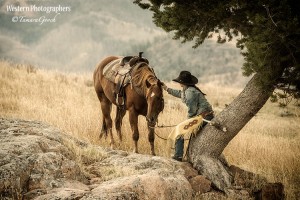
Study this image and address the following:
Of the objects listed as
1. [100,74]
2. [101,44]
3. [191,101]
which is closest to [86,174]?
[191,101]

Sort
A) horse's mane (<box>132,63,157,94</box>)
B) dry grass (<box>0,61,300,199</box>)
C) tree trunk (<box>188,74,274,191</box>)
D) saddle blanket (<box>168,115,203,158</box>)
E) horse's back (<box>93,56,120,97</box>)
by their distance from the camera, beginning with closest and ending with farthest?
tree trunk (<box>188,74,274,191</box>) < saddle blanket (<box>168,115,203,158</box>) < horse's mane (<box>132,63,157,94</box>) < dry grass (<box>0,61,300,199</box>) < horse's back (<box>93,56,120,97</box>)

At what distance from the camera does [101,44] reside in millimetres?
131875

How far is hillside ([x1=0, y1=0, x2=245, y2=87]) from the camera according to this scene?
66312mm

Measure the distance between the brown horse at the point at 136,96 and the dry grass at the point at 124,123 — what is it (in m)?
0.66

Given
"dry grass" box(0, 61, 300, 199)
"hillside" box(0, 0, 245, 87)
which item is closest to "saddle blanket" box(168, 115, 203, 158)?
"dry grass" box(0, 61, 300, 199)

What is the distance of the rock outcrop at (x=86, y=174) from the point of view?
3.50 m

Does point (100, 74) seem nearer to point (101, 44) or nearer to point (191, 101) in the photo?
point (191, 101)

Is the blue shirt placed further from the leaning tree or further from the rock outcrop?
the rock outcrop

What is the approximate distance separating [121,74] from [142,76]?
2.59 ft

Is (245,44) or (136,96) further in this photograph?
(136,96)

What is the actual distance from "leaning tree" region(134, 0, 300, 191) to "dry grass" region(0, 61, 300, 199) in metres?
1.48

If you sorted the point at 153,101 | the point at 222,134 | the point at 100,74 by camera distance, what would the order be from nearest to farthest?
the point at 222,134 < the point at 153,101 < the point at 100,74

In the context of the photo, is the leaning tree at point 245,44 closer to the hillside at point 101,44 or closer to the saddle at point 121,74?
the saddle at point 121,74

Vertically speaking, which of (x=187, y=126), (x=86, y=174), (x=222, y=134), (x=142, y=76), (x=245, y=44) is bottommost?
(x=86, y=174)
